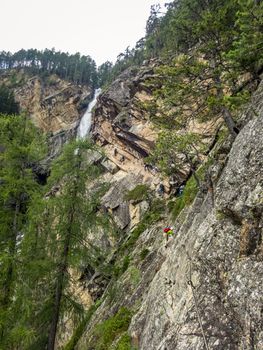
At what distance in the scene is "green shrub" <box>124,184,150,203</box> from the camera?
1139 inches

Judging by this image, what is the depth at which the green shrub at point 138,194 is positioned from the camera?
94.9 ft

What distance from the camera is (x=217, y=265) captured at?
7.07 meters

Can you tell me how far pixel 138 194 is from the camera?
1150 inches

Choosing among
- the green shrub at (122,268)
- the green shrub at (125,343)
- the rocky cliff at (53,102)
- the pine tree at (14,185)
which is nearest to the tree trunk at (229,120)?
the pine tree at (14,185)

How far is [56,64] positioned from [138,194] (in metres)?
69.3

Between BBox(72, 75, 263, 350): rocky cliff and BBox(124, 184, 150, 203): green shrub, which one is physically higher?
BBox(72, 75, 263, 350): rocky cliff

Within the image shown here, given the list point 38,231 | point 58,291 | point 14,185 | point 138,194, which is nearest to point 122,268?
point 58,291

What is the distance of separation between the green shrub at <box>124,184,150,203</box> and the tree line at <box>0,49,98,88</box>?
58306mm

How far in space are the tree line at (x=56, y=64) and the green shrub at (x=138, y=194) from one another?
191 ft

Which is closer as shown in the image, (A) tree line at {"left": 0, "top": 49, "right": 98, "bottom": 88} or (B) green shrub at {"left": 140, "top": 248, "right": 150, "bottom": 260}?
(B) green shrub at {"left": 140, "top": 248, "right": 150, "bottom": 260}

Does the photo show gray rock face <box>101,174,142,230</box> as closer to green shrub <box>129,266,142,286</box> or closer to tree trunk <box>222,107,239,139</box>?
green shrub <box>129,266,142,286</box>

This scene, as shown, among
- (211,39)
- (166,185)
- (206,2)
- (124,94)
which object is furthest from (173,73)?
(124,94)

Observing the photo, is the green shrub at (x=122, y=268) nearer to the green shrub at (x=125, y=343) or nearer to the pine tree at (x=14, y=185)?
the green shrub at (x=125, y=343)

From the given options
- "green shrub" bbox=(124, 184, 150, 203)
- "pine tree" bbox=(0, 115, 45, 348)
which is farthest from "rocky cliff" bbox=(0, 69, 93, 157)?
"pine tree" bbox=(0, 115, 45, 348)
